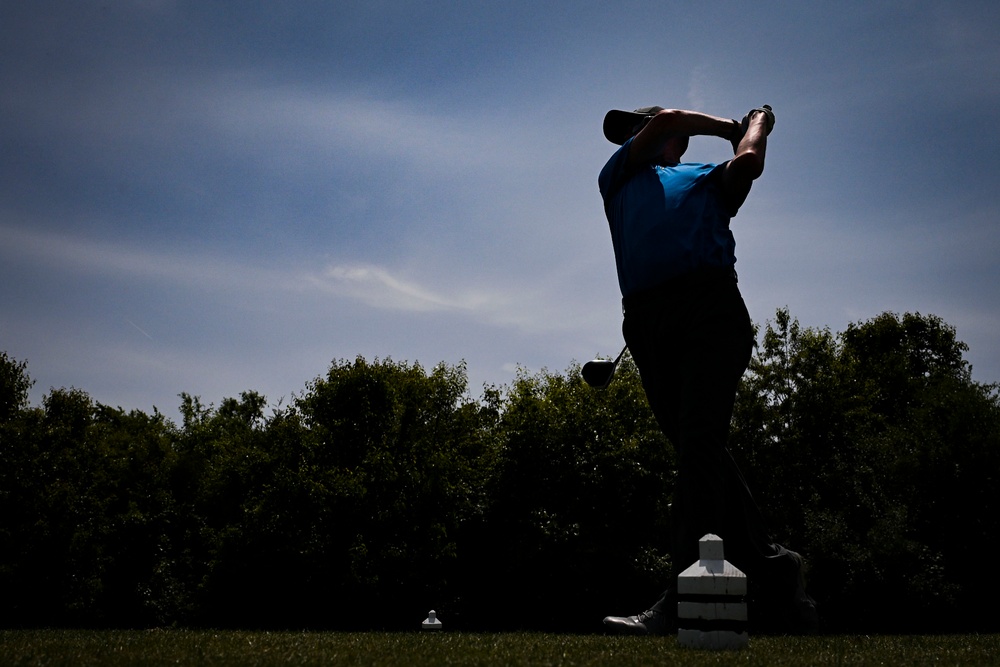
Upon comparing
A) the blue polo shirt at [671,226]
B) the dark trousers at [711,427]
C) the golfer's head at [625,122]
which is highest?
the golfer's head at [625,122]

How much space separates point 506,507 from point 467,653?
99.7ft

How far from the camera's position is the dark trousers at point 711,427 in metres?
5.70

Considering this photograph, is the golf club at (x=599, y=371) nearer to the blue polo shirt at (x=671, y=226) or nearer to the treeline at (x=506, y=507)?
the blue polo shirt at (x=671, y=226)

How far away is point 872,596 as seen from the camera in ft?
92.9

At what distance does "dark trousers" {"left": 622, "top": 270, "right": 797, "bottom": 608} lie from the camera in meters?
5.70

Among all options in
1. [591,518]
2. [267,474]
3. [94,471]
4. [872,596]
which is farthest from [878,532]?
[94,471]

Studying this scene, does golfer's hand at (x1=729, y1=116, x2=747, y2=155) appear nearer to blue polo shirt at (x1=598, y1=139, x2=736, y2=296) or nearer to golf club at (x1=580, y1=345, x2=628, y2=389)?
blue polo shirt at (x1=598, y1=139, x2=736, y2=296)

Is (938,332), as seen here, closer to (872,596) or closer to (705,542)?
(872,596)

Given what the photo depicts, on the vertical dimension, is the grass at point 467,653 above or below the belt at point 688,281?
below

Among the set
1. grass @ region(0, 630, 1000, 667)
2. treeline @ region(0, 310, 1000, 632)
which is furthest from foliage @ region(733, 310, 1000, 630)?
grass @ region(0, 630, 1000, 667)

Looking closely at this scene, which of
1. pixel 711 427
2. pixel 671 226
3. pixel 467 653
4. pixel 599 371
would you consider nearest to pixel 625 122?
pixel 671 226

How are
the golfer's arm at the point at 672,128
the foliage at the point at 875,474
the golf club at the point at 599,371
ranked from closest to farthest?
the golfer's arm at the point at 672,128 → the golf club at the point at 599,371 → the foliage at the point at 875,474

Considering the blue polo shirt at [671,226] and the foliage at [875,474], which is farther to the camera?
the foliage at [875,474]

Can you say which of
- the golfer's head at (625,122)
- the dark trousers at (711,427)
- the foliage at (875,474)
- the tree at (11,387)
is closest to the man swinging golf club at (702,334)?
the dark trousers at (711,427)
